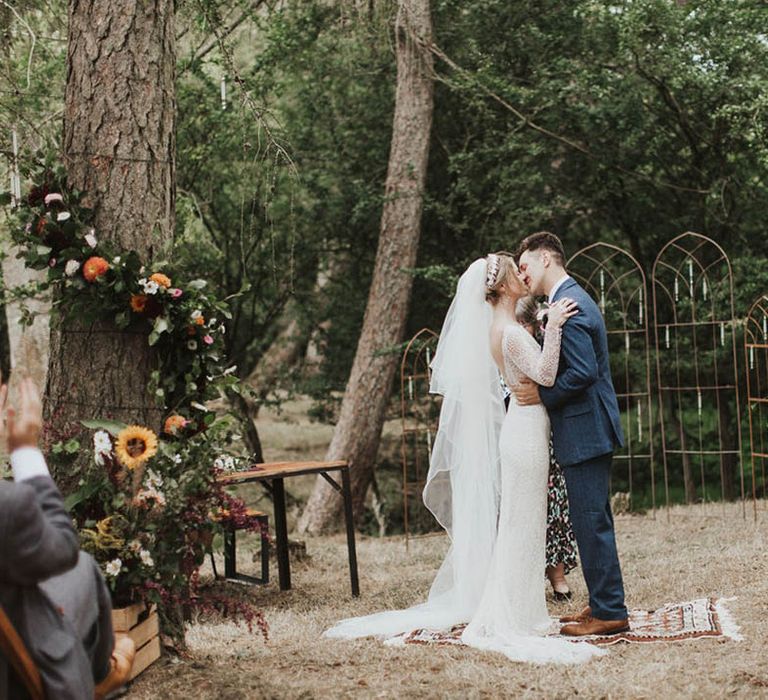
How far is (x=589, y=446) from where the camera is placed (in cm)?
537

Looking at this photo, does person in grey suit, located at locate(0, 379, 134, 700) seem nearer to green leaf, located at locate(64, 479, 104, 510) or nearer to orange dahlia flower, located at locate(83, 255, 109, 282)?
green leaf, located at locate(64, 479, 104, 510)

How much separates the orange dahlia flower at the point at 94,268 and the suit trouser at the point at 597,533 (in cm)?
259

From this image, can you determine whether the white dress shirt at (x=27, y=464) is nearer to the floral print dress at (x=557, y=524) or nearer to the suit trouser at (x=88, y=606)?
the suit trouser at (x=88, y=606)

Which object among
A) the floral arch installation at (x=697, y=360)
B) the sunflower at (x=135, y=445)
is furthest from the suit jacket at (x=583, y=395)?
the floral arch installation at (x=697, y=360)

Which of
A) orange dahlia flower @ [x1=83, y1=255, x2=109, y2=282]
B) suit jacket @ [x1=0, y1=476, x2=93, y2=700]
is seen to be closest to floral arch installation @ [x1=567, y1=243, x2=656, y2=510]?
orange dahlia flower @ [x1=83, y1=255, x2=109, y2=282]

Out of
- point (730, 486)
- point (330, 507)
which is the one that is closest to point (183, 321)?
point (330, 507)

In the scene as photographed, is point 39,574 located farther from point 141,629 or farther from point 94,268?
point 94,268

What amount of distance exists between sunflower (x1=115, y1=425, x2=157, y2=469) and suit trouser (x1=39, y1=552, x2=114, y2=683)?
2.89ft

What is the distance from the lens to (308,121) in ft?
43.6

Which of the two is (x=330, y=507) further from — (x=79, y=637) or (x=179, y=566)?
(x=79, y=637)

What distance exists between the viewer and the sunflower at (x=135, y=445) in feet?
14.4

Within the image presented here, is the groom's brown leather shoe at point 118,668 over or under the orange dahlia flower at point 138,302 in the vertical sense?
under

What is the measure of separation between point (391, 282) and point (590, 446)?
698 centimetres

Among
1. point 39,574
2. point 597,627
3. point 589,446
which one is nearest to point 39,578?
point 39,574
